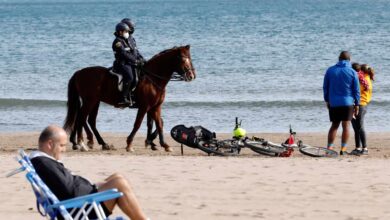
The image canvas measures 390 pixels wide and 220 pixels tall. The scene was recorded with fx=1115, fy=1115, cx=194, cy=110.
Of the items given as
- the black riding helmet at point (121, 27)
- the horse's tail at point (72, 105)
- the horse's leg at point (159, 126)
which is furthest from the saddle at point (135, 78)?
the horse's tail at point (72, 105)

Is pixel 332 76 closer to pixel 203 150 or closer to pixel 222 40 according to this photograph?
pixel 203 150

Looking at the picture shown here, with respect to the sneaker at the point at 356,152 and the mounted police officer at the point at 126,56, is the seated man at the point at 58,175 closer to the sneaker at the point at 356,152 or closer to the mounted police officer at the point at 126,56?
the mounted police officer at the point at 126,56

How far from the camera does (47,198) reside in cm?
852

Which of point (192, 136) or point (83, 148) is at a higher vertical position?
point (192, 136)

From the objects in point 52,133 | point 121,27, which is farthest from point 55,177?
point 121,27

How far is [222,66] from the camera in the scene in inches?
1532

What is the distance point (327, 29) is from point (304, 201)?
5372cm

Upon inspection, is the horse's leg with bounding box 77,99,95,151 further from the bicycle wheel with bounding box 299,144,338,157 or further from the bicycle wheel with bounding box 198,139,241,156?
the bicycle wheel with bounding box 299,144,338,157

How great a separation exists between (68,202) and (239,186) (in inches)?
150

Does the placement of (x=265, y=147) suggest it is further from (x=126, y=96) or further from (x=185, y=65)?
(x=126, y=96)

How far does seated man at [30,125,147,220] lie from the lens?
28.3 feet

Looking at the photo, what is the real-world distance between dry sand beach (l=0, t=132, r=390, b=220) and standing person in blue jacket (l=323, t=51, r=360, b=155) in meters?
1.19

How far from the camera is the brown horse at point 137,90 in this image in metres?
17.0

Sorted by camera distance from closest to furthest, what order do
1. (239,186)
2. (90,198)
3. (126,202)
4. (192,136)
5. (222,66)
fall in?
(90,198) < (126,202) < (239,186) < (192,136) < (222,66)
